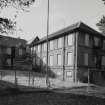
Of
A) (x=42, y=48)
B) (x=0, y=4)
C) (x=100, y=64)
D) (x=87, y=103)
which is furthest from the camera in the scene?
(x=42, y=48)

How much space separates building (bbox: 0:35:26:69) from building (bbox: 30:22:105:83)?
56.5ft

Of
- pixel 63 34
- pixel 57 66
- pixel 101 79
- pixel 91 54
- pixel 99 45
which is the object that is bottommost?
pixel 101 79

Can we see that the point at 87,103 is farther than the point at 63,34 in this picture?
No

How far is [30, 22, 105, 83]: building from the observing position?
2372cm

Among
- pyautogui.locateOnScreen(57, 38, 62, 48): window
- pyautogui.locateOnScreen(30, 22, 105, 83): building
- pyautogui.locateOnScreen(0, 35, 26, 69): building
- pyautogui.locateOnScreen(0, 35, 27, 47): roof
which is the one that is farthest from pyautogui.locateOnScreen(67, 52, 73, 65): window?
pyautogui.locateOnScreen(0, 35, 27, 47): roof

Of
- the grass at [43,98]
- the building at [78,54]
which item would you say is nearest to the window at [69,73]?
the building at [78,54]

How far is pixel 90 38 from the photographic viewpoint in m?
26.1

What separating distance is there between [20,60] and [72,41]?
23.6 m

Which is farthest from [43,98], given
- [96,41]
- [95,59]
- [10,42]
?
[10,42]

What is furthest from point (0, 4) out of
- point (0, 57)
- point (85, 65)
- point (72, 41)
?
point (0, 57)

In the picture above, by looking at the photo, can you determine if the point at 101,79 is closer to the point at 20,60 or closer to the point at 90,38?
the point at 90,38

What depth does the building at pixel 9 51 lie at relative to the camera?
137 feet

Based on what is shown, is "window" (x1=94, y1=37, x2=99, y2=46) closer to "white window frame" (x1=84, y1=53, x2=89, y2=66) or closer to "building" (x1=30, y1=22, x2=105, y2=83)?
"building" (x1=30, y1=22, x2=105, y2=83)

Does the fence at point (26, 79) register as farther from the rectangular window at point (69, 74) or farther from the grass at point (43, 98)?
the rectangular window at point (69, 74)
